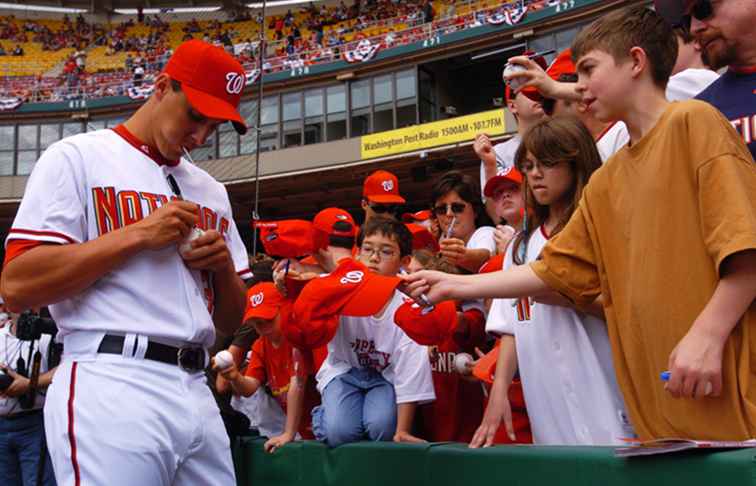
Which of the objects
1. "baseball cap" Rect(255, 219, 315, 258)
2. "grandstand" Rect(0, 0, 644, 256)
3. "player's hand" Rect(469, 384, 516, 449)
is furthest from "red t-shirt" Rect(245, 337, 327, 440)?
"grandstand" Rect(0, 0, 644, 256)

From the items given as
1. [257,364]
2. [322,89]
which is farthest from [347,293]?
[322,89]

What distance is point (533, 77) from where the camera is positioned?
259 cm

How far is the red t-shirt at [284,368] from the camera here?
4125mm

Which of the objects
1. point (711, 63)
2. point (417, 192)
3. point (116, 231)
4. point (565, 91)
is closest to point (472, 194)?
point (565, 91)

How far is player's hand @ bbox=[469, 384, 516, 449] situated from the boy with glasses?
1.15 meters

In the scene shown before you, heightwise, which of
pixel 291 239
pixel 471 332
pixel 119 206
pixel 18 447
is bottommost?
pixel 18 447

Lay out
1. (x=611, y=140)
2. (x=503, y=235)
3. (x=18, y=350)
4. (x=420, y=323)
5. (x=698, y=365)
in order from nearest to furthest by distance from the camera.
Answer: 1. (x=698, y=365)
2. (x=611, y=140)
3. (x=420, y=323)
4. (x=503, y=235)
5. (x=18, y=350)

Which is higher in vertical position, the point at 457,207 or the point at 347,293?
the point at 457,207

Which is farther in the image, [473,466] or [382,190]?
[382,190]

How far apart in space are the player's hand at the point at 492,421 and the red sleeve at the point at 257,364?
2409 millimetres

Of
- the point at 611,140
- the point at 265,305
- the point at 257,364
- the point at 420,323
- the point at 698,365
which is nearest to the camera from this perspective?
the point at 698,365

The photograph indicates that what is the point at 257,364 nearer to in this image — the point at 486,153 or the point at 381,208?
the point at 381,208

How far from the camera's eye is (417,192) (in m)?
22.8

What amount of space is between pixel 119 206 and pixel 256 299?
216cm
